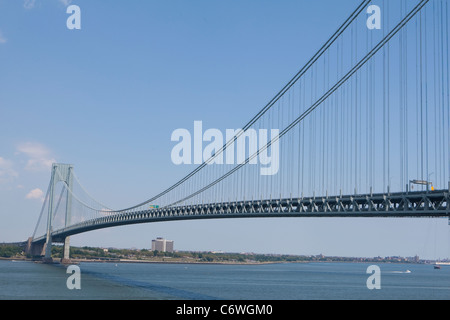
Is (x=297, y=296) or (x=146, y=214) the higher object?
(x=146, y=214)

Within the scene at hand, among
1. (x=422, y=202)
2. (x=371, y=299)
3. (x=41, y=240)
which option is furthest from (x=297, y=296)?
(x=41, y=240)

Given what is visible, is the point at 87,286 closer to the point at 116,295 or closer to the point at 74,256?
the point at 116,295

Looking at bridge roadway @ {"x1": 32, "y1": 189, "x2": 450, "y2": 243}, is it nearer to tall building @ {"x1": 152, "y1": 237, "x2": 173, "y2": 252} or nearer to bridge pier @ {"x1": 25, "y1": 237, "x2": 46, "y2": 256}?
bridge pier @ {"x1": 25, "y1": 237, "x2": 46, "y2": 256}

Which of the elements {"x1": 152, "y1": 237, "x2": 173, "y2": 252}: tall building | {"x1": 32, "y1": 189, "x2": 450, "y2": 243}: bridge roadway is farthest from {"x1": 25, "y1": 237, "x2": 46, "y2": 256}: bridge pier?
→ {"x1": 152, "y1": 237, "x2": 173, "y2": 252}: tall building

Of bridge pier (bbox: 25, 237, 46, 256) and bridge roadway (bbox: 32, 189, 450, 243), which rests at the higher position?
bridge roadway (bbox: 32, 189, 450, 243)
